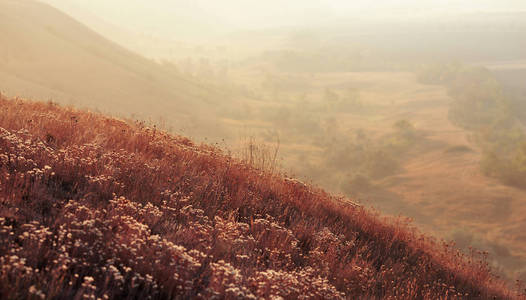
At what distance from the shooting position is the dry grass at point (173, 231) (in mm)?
3062

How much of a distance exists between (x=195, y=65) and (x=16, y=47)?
242 feet

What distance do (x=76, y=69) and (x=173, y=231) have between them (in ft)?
155

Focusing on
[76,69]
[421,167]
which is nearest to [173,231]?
[76,69]

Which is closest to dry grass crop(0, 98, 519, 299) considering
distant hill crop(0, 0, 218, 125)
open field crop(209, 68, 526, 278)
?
open field crop(209, 68, 526, 278)

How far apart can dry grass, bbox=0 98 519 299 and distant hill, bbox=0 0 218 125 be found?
28382 mm

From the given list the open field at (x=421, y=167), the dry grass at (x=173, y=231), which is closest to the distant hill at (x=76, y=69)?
the open field at (x=421, y=167)

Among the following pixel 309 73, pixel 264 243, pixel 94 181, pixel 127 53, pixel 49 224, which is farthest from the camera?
pixel 309 73

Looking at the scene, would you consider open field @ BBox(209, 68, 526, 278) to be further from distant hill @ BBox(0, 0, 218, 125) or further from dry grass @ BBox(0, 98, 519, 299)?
distant hill @ BBox(0, 0, 218, 125)

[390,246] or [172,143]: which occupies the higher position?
[172,143]

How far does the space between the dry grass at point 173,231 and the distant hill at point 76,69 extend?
28.4 metres

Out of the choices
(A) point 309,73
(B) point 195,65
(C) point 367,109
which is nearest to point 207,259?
(C) point 367,109

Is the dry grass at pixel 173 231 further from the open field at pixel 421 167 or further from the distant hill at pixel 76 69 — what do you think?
the distant hill at pixel 76 69

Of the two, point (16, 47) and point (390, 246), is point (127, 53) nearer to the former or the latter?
point (16, 47)

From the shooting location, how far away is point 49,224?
3.51m
